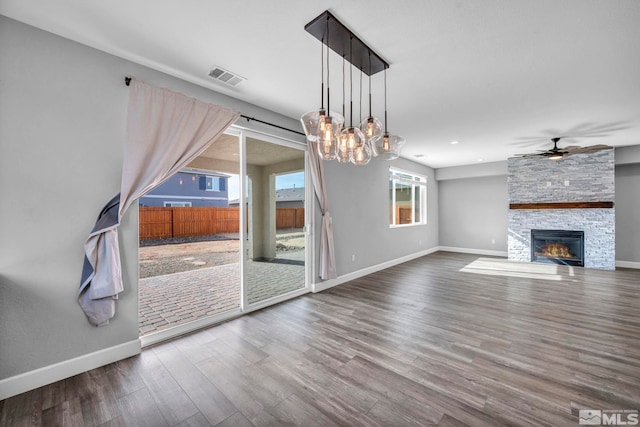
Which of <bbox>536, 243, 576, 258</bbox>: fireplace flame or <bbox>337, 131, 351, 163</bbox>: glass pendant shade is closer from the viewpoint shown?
<bbox>337, 131, 351, 163</bbox>: glass pendant shade

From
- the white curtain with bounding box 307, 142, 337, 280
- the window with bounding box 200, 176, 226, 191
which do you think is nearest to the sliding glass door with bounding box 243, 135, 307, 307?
the white curtain with bounding box 307, 142, 337, 280

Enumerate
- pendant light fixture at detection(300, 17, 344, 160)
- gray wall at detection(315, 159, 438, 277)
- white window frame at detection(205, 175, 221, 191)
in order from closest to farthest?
pendant light fixture at detection(300, 17, 344, 160)
gray wall at detection(315, 159, 438, 277)
white window frame at detection(205, 175, 221, 191)

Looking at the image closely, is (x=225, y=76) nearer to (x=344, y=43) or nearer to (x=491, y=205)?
(x=344, y=43)

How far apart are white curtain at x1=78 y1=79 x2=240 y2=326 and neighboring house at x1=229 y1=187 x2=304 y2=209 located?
1.27 metres

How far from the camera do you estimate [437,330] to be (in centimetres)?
285

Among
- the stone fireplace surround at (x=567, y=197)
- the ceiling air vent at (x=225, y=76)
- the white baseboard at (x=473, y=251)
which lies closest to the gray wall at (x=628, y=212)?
the stone fireplace surround at (x=567, y=197)

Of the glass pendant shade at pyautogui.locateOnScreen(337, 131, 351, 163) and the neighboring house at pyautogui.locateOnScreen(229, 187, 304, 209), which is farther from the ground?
the glass pendant shade at pyautogui.locateOnScreen(337, 131, 351, 163)

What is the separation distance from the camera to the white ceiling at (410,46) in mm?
1804

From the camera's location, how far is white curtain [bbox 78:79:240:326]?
217cm

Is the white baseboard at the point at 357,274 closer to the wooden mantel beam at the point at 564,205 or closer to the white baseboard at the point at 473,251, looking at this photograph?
the white baseboard at the point at 473,251

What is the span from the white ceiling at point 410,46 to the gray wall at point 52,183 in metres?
0.26

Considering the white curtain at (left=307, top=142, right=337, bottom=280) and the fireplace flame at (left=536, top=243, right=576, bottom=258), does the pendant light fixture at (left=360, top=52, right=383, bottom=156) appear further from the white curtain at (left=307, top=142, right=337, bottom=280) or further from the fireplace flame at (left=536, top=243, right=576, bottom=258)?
the fireplace flame at (left=536, top=243, right=576, bottom=258)

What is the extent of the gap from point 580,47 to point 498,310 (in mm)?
2958

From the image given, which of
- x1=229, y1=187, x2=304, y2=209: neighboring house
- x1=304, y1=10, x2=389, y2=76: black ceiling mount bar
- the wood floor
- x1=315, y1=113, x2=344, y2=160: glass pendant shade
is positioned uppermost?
x1=304, y1=10, x2=389, y2=76: black ceiling mount bar
